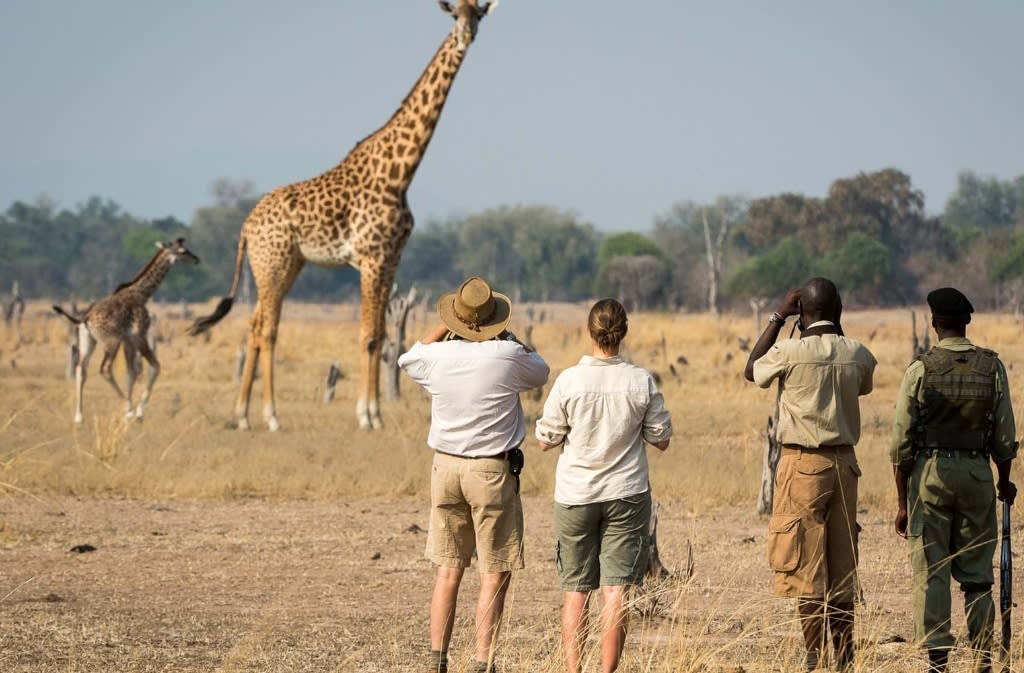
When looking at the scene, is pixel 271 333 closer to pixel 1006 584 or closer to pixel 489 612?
pixel 489 612

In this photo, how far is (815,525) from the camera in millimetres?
5129

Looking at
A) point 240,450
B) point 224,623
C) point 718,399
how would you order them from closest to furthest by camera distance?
point 224,623
point 240,450
point 718,399

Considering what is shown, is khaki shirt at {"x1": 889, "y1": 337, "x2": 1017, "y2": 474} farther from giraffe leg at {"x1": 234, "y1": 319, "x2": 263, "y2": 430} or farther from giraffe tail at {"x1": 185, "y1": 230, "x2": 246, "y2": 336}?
giraffe tail at {"x1": 185, "y1": 230, "x2": 246, "y2": 336}

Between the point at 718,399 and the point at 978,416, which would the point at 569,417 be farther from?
the point at 718,399

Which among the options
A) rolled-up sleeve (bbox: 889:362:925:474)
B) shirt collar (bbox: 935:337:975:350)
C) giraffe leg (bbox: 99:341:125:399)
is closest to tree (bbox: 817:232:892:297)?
giraffe leg (bbox: 99:341:125:399)

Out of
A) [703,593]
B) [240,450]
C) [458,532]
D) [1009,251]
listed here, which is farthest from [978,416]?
[1009,251]

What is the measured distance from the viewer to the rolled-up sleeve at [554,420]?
491cm

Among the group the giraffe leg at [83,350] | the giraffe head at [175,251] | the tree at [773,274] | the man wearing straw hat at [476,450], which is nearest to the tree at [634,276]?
the tree at [773,274]

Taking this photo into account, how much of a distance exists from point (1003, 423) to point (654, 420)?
1195 millimetres

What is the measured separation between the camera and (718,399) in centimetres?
1605

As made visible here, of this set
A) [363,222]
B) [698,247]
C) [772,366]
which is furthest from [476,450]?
[698,247]

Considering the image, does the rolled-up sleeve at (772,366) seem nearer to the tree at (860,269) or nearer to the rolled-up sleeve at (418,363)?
the rolled-up sleeve at (418,363)

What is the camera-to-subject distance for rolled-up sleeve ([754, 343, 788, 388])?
5148 millimetres

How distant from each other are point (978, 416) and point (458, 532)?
6.01 ft
